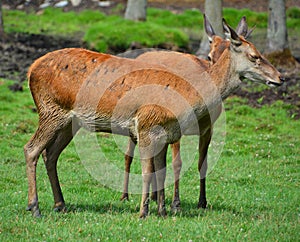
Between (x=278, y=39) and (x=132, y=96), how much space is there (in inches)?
418

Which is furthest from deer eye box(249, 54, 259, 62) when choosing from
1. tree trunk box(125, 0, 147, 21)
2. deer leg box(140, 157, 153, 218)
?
tree trunk box(125, 0, 147, 21)

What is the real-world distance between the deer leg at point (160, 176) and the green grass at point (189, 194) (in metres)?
0.14

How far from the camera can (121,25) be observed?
19859 mm

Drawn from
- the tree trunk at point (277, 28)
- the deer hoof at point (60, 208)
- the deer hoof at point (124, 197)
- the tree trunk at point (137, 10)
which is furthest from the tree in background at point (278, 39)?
the deer hoof at point (60, 208)

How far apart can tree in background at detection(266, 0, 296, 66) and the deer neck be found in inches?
389

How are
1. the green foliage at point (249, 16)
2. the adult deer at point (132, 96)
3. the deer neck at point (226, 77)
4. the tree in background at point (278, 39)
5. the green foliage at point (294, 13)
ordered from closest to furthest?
1. the adult deer at point (132, 96)
2. the deer neck at point (226, 77)
3. the tree in background at point (278, 39)
4. the green foliage at point (249, 16)
5. the green foliage at point (294, 13)

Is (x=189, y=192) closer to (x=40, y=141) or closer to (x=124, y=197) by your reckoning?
(x=124, y=197)

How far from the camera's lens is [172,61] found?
8.71 m

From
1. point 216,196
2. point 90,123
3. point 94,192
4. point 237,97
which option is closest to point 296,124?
point 237,97

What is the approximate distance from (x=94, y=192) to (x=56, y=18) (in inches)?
692

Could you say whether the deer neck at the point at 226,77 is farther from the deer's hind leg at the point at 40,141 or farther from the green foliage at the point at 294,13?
the green foliage at the point at 294,13

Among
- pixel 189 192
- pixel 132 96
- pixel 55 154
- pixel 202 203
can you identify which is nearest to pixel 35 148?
pixel 55 154

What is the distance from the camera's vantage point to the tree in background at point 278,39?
17.0m

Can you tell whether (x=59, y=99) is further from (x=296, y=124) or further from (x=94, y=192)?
(x=296, y=124)
